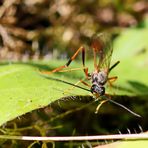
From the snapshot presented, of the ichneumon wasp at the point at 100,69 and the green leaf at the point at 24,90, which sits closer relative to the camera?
the green leaf at the point at 24,90

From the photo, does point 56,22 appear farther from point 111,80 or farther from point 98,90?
point 98,90

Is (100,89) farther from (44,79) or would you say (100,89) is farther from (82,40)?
(82,40)

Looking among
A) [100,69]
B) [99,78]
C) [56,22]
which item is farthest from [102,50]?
[56,22]

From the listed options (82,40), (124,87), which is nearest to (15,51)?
(82,40)

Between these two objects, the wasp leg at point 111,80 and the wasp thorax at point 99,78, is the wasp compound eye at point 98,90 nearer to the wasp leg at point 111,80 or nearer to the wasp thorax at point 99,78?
the wasp thorax at point 99,78

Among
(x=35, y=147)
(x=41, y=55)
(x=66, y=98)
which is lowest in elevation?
(x=35, y=147)

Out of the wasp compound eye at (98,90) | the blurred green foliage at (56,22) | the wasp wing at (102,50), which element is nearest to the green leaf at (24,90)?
the wasp compound eye at (98,90)
